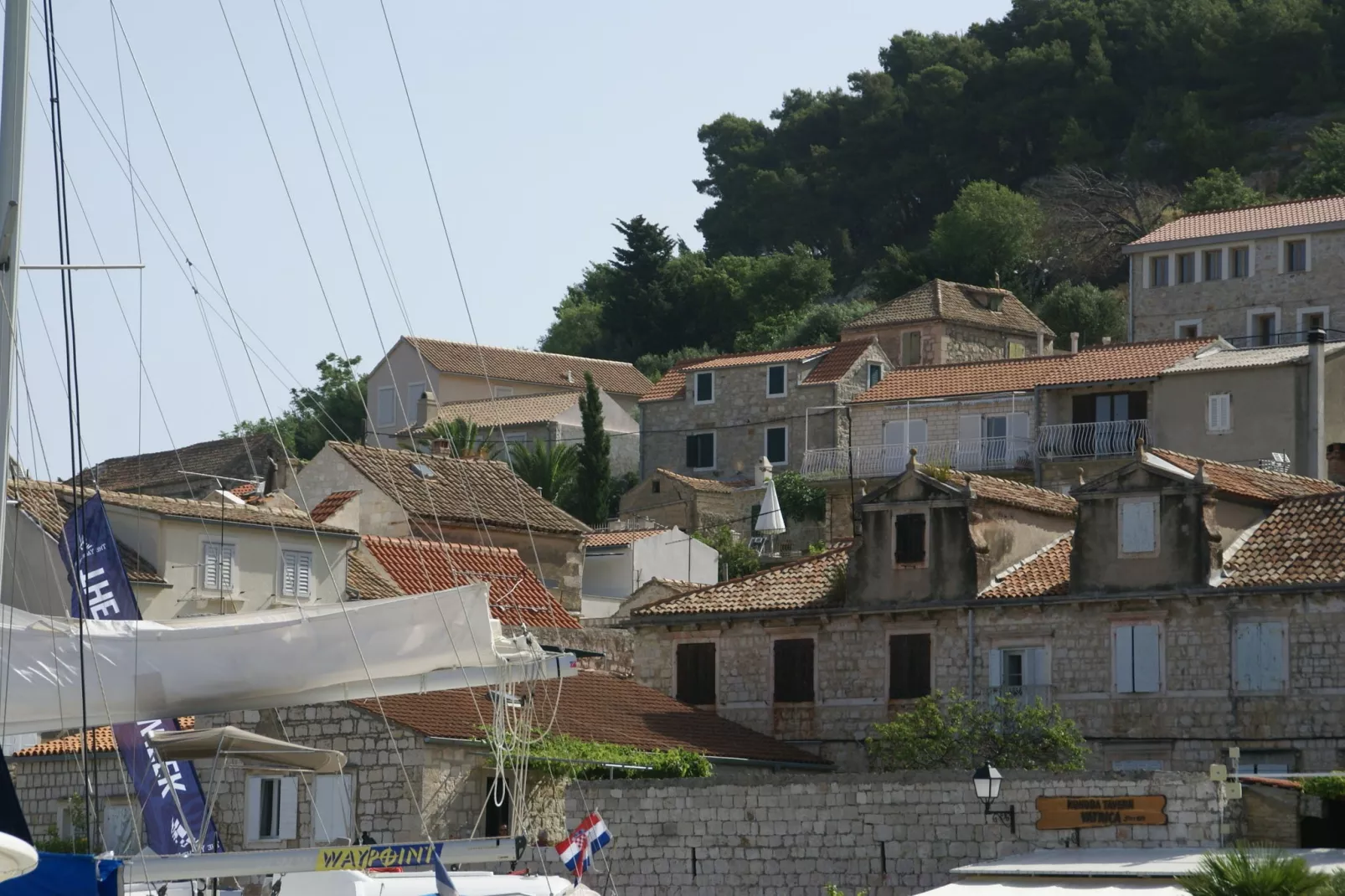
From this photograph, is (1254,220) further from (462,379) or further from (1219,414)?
(462,379)

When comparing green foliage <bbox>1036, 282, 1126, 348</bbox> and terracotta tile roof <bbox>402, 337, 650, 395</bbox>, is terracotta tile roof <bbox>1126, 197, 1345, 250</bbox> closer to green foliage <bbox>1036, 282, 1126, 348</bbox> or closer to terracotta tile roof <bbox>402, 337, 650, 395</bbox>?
green foliage <bbox>1036, 282, 1126, 348</bbox>

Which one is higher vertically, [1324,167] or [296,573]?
[1324,167]

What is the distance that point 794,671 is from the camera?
41781 mm

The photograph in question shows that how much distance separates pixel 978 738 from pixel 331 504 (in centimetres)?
2109

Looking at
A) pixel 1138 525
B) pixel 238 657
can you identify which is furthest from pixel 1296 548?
pixel 238 657

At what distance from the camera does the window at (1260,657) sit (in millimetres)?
36969

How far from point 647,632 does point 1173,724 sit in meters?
10.8

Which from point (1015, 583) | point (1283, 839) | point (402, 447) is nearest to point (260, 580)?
point (1015, 583)

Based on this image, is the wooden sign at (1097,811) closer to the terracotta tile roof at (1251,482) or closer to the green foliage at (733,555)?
the terracotta tile roof at (1251,482)

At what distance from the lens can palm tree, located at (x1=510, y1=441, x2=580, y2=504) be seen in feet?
238

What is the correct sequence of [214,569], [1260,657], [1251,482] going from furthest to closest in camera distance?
[214,569] → [1251,482] → [1260,657]

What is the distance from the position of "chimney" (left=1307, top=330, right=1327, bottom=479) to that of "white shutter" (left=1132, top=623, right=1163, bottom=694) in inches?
728

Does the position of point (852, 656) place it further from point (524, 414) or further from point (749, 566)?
point (524, 414)

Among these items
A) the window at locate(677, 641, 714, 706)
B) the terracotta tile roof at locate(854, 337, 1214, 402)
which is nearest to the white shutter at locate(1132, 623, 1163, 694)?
the window at locate(677, 641, 714, 706)
